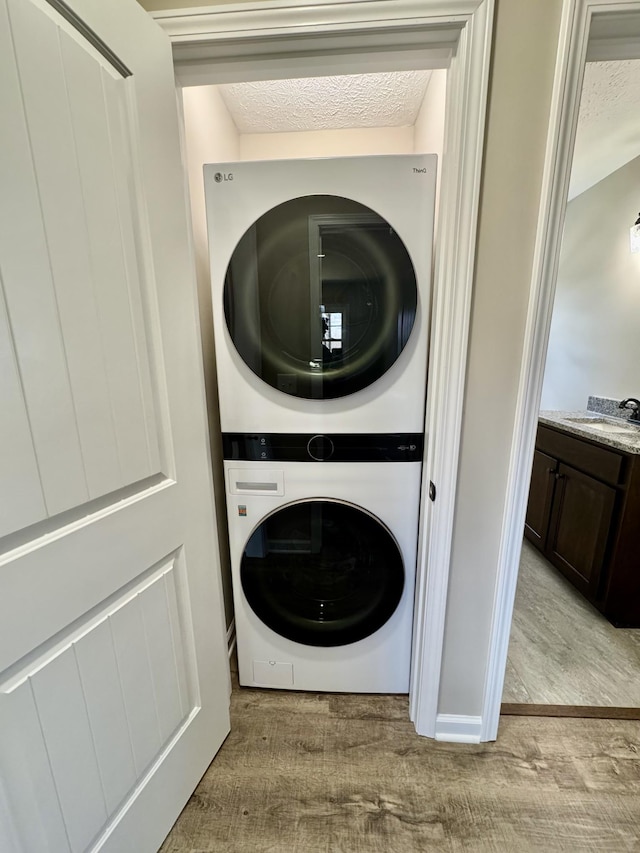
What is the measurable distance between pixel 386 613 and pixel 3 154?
148 centimetres

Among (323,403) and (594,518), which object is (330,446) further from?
(594,518)

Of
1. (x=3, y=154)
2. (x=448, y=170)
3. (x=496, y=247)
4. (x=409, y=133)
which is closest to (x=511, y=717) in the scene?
(x=496, y=247)

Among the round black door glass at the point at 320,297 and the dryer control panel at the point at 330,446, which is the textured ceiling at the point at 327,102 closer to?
the round black door glass at the point at 320,297

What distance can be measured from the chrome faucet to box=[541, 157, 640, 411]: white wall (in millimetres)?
65

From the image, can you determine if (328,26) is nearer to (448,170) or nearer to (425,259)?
(448,170)

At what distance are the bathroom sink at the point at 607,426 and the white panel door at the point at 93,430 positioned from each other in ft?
6.94

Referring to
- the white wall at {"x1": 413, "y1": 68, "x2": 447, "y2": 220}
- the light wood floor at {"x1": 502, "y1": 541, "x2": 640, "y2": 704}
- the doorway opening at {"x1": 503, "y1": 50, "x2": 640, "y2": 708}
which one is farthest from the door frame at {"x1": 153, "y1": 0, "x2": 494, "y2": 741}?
the light wood floor at {"x1": 502, "y1": 541, "x2": 640, "y2": 704}

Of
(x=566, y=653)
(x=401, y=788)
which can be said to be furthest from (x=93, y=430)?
(x=566, y=653)

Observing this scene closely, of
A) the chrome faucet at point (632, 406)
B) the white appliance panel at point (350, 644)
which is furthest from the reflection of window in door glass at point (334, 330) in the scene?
the chrome faucet at point (632, 406)

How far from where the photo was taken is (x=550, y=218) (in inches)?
33.7

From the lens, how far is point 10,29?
1.75 feet

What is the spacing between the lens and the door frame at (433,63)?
2.56ft

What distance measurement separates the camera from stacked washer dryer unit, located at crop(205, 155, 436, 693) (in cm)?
99

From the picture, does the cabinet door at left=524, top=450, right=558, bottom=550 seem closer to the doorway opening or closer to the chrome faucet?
the doorway opening
